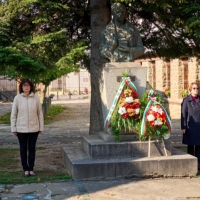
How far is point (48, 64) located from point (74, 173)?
2.95 metres

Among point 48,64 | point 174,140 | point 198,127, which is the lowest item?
point 174,140

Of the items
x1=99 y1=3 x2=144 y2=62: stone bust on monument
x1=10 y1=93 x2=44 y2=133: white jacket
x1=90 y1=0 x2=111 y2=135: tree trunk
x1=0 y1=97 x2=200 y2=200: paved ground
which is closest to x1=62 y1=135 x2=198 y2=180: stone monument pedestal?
x1=0 y1=97 x2=200 y2=200: paved ground

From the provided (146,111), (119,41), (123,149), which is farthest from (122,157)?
(119,41)

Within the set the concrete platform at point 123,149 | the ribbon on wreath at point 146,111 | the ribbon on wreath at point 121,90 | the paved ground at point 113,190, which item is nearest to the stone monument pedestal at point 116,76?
the ribbon on wreath at point 121,90

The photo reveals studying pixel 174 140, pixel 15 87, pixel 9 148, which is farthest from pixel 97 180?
pixel 15 87

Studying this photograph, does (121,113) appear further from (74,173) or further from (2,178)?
(2,178)

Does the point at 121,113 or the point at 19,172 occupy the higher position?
the point at 121,113

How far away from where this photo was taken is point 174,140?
12.7m

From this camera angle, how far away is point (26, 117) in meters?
7.32

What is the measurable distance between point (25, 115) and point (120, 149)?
5.73 ft

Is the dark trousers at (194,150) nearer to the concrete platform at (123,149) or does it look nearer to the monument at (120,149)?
the monument at (120,149)

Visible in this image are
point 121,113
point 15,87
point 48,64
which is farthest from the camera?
point 15,87

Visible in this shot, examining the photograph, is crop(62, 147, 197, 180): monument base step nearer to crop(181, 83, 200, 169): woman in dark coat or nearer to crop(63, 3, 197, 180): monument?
crop(63, 3, 197, 180): monument

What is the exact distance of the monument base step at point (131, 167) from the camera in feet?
23.4
